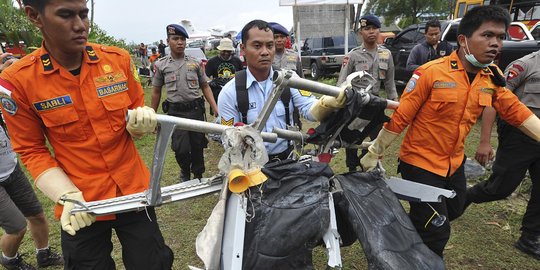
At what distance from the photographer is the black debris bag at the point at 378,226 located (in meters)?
1.41

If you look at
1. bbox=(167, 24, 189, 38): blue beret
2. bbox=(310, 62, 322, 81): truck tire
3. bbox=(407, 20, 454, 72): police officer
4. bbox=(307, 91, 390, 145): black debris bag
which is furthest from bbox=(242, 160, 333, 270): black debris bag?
bbox=(310, 62, 322, 81): truck tire

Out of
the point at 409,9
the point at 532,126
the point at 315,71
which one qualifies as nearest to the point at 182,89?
the point at 532,126

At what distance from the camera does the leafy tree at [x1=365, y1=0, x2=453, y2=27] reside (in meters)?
36.7

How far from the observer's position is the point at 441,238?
2229 millimetres

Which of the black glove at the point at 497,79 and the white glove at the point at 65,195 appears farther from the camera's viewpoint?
the black glove at the point at 497,79

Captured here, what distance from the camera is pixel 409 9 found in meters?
38.5

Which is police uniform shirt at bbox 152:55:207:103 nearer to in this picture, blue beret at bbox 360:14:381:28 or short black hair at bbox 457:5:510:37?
blue beret at bbox 360:14:381:28

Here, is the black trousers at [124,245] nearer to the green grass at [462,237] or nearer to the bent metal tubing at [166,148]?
the bent metal tubing at [166,148]

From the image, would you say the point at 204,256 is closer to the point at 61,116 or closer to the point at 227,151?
the point at 227,151

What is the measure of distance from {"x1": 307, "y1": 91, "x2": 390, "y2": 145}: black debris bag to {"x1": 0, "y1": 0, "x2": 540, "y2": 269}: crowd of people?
44mm

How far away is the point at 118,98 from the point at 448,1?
43.5 metres

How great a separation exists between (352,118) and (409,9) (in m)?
42.3

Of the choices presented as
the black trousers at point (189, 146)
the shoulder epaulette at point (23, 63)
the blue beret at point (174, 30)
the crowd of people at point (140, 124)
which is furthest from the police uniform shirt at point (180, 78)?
the shoulder epaulette at point (23, 63)

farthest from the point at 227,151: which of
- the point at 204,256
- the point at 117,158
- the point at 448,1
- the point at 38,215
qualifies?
the point at 448,1
